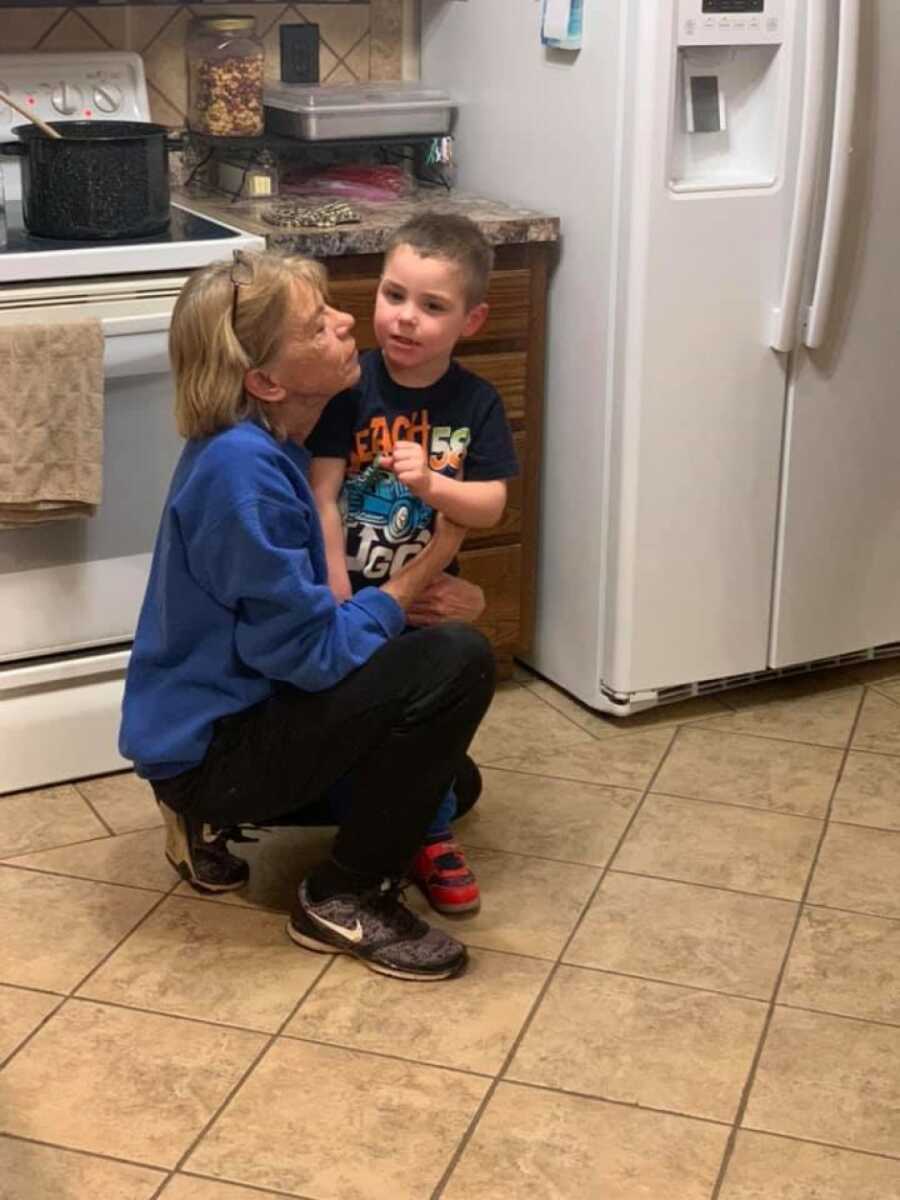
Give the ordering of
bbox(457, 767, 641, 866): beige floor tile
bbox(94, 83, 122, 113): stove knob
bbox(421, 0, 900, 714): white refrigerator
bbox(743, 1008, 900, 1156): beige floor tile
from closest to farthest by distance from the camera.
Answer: bbox(743, 1008, 900, 1156): beige floor tile → bbox(457, 767, 641, 866): beige floor tile → bbox(421, 0, 900, 714): white refrigerator → bbox(94, 83, 122, 113): stove knob

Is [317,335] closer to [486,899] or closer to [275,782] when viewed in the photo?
[275,782]

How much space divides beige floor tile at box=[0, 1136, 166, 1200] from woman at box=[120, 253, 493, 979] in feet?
1.65

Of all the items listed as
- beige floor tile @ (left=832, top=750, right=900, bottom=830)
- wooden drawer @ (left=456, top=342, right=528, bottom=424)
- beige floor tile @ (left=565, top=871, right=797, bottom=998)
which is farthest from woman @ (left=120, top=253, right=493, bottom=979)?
beige floor tile @ (left=832, top=750, right=900, bottom=830)

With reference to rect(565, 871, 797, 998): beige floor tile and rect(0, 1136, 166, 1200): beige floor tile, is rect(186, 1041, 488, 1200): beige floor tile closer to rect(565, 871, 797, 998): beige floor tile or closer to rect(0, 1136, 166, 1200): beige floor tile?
rect(0, 1136, 166, 1200): beige floor tile

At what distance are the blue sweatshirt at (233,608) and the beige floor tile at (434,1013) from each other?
0.36 meters

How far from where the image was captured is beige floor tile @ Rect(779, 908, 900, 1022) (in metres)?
2.26

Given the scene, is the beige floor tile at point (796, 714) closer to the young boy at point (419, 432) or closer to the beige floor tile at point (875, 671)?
the beige floor tile at point (875, 671)

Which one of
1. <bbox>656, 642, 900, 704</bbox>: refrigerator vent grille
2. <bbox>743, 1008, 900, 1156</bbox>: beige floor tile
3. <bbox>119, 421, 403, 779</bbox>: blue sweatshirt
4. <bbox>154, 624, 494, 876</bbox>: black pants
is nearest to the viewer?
<bbox>743, 1008, 900, 1156</bbox>: beige floor tile

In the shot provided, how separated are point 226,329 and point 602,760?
116 cm

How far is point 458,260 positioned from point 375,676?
0.56 m

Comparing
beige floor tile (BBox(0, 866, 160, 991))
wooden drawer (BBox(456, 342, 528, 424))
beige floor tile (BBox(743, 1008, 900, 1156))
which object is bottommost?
beige floor tile (BBox(743, 1008, 900, 1156))

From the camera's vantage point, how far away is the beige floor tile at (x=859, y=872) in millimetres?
2518

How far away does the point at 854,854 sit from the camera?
2.66 m

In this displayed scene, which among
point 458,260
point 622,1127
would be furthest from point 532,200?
point 622,1127
